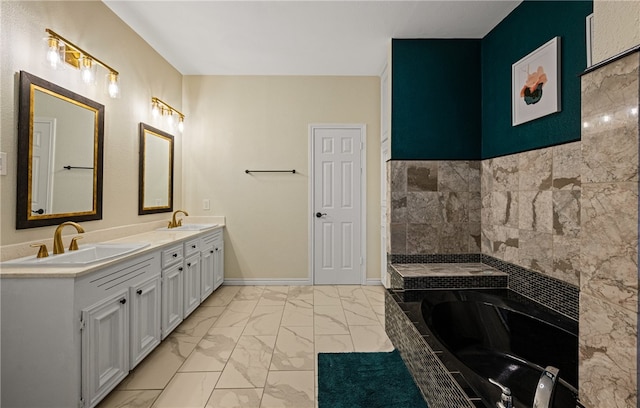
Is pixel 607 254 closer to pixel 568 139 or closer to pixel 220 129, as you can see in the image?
pixel 568 139

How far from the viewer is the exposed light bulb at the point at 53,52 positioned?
1.98 metres

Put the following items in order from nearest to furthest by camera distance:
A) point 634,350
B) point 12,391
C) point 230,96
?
point 634,350 < point 12,391 < point 230,96

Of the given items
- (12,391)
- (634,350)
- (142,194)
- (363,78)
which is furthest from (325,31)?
(12,391)

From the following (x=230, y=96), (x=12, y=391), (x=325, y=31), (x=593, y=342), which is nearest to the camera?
(x=593, y=342)

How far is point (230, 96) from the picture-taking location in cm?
414

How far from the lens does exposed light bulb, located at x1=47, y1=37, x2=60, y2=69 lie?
198 centimetres

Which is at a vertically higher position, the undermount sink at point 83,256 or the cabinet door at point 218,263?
the undermount sink at point 83,256

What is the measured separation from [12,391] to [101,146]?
1689 millimetres

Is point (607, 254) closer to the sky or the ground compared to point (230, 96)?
closer to the ground

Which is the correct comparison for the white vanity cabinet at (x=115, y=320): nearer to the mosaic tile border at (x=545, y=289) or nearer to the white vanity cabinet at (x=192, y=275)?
the white vanity cabinet at (x=192, y=275)

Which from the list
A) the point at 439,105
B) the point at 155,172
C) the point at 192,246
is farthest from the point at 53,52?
the point at 439,105

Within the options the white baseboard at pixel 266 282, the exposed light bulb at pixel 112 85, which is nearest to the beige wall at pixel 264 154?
the white baseboard at pixel 266 282

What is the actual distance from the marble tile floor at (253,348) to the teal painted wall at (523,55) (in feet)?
6.29

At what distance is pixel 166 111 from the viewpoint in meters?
3.62
